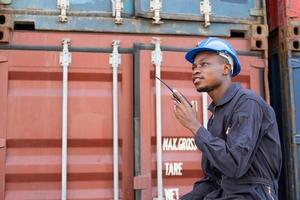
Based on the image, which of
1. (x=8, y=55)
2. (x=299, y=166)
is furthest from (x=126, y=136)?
(x=299, y=166)

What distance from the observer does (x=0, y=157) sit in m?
3.51

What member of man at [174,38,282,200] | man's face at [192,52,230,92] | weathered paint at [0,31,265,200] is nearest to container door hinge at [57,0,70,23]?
weathered paint at [0,31,265,200]

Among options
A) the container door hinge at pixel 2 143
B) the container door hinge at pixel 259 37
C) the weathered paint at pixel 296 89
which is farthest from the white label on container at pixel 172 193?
the container door hinge at pixel 259 37

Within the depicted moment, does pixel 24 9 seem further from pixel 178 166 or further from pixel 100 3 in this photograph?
pixel 178 166

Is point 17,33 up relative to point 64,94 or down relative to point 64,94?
up

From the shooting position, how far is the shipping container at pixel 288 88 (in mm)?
4055

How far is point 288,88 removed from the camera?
4137 millimetres

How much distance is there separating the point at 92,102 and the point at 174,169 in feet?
2.57

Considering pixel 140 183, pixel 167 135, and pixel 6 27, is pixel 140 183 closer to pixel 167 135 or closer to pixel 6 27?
pixel 167 135

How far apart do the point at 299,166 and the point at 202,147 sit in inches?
93.9

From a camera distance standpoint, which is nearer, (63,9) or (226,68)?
(226,68)

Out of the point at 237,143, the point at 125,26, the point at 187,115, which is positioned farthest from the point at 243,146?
the point at 125,26

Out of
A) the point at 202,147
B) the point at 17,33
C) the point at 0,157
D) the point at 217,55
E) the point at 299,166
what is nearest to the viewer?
the point at 202,147

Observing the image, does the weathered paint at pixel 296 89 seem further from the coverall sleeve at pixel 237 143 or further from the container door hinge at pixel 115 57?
the coverall sleeve at pixel 237 143
